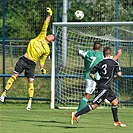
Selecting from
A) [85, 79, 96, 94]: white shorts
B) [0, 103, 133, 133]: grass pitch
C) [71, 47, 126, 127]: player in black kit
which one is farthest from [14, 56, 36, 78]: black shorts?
[71, 47, 126, 127]: player in black kit

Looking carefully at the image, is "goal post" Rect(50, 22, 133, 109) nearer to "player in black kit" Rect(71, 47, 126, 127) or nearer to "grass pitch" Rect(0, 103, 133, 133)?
"grass pitch" Rect(0, 103, 133, 133)

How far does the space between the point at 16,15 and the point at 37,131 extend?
8.87 m

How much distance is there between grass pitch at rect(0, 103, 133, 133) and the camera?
10.9 meters

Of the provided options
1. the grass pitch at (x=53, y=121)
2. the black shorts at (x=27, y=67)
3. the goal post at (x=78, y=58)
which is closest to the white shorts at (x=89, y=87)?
the grass pitch at (x=53, y=121)

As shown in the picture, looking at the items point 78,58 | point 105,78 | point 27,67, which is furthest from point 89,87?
point 78,58

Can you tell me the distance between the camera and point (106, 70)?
11297 mm

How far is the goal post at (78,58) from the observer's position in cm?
1633

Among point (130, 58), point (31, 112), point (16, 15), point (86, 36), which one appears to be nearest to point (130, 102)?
point (130, 58)

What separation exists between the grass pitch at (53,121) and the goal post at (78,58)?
690mm

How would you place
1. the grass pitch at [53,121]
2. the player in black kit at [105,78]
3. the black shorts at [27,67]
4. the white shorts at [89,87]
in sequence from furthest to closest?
the black shorts at [27,67], the white shorts at [89,87], the player in black kit at [105,78], the grass pitch at [53,121]

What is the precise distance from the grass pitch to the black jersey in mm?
901

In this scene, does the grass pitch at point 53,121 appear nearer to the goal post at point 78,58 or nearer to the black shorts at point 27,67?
the goal post at point 78,58

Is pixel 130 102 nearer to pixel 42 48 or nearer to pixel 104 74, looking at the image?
pixel 42 48

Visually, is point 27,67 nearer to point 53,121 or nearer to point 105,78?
point 53,121
